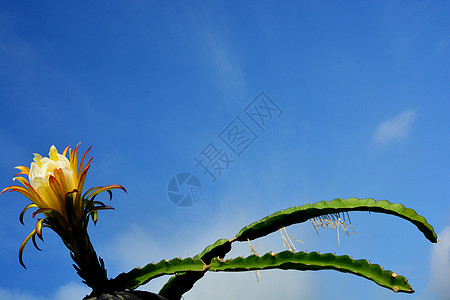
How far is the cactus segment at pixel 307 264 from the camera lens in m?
2.26

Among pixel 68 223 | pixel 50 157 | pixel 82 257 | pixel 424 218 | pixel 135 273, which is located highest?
pixel 50 157

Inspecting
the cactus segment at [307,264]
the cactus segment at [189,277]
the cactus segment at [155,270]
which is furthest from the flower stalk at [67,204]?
the cactus segment at [307,264]

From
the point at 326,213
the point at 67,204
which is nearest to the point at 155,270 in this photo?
the point at 67,204

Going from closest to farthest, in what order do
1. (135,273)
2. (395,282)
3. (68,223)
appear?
1. (395,282)
2. (68,223)
3. (135,273)

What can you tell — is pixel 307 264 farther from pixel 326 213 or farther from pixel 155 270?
pixel 155 270

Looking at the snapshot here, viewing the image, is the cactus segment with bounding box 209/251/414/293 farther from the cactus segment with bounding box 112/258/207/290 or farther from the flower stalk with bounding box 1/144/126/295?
the flower stalk with bounding box 1/144/126/295

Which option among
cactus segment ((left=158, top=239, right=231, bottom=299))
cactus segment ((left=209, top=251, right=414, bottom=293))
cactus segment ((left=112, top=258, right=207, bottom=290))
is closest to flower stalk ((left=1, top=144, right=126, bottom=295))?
cactus segment ((left=112, top=258, right=207, bottom=290))

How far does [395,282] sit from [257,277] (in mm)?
775

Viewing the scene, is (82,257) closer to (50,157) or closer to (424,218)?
(50,157)

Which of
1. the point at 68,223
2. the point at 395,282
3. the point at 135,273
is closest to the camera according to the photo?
the point at 395,282

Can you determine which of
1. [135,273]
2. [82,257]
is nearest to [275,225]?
[135,273]

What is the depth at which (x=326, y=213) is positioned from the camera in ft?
8.91

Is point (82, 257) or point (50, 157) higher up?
point (50, 157)

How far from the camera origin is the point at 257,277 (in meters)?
2.45
